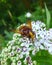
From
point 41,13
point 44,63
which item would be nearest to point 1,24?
point 41,13

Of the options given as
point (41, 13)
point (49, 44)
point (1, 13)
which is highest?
point (1, 13)

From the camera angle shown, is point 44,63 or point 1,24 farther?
point 1,24

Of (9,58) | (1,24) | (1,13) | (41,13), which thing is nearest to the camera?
(9,58)

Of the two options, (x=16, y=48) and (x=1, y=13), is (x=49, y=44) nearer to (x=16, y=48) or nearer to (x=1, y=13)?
(x=16, y=48)

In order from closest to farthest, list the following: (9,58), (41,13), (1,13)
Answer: (9,58) → (41,13) → (1,13)

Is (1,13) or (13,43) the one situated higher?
(1,13)
